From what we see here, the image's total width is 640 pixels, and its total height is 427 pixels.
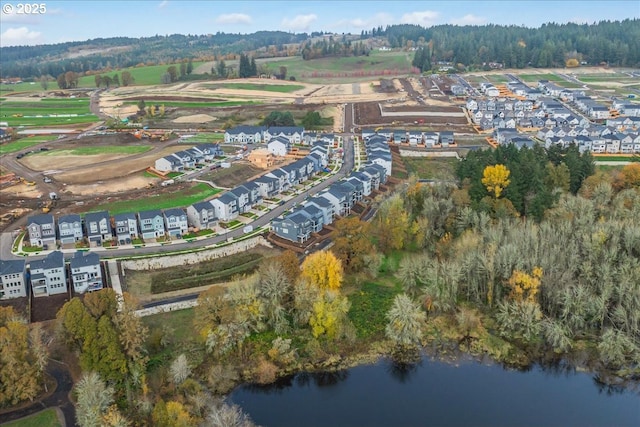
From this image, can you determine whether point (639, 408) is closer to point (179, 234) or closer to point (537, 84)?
point (179, 234)

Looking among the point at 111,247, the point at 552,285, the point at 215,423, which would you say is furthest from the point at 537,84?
the point at 215,423

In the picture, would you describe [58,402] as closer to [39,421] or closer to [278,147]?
[39,421]

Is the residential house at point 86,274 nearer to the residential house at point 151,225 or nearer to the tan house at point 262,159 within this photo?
the residential house at point 151,225

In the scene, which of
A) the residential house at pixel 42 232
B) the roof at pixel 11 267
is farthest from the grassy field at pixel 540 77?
the roof at pixel 11 267

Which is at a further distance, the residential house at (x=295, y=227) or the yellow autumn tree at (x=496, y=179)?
the yellow autumn tree at (x=496, y=179)

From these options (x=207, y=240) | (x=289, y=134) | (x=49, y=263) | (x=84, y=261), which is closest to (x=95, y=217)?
(x=49, y=263)

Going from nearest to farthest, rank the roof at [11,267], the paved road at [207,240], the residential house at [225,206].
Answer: the roof at [11,267]
the paved road at [207,240]
the residential house at [225,206]

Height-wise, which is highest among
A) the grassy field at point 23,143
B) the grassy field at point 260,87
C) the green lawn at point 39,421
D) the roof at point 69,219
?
the grassy field at point 260,87
